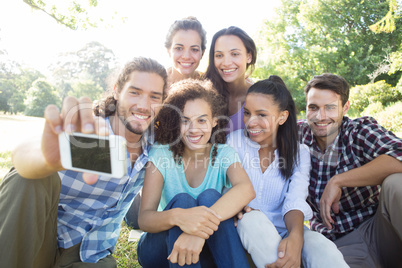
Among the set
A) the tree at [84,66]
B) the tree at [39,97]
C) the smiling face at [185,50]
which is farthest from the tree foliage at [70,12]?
the tree at [84,66]

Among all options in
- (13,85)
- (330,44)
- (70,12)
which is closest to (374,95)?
(330,44)

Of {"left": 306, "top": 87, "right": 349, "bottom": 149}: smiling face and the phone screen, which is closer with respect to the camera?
the phone screen

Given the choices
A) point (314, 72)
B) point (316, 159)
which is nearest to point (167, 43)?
point (316, 159)

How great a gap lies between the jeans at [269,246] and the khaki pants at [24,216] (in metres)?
1.27

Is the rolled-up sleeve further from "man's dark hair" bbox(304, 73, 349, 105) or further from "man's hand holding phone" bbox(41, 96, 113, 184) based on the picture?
"man's hand holding phone" bbox(41, 96, 113, 184)

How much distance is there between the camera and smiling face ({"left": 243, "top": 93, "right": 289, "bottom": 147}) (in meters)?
2.65

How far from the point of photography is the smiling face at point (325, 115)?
276 centimetres

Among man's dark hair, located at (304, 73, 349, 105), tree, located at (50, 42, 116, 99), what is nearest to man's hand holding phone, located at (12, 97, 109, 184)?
man's dark hair, located at (304, 73, 349, 105)

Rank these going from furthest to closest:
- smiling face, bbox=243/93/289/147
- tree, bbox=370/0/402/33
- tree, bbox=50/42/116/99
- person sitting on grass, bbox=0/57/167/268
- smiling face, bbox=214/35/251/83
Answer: tree, bbox=50/42/116/99
tree, bbox=370/0/402/33
smiling face, bbox=214/35/251/83
smiling face, bbox=243/93/289/147
person sitting on grass, bbox=0/57/167/268

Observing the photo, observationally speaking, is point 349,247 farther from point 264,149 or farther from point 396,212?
point 264,149

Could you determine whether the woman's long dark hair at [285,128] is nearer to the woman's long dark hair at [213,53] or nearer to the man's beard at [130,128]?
the woman's long dark hair at [213,53]

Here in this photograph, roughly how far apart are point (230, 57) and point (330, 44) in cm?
2112

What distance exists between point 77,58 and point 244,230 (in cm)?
4162

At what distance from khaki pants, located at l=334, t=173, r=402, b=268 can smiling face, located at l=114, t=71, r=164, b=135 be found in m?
1.92
